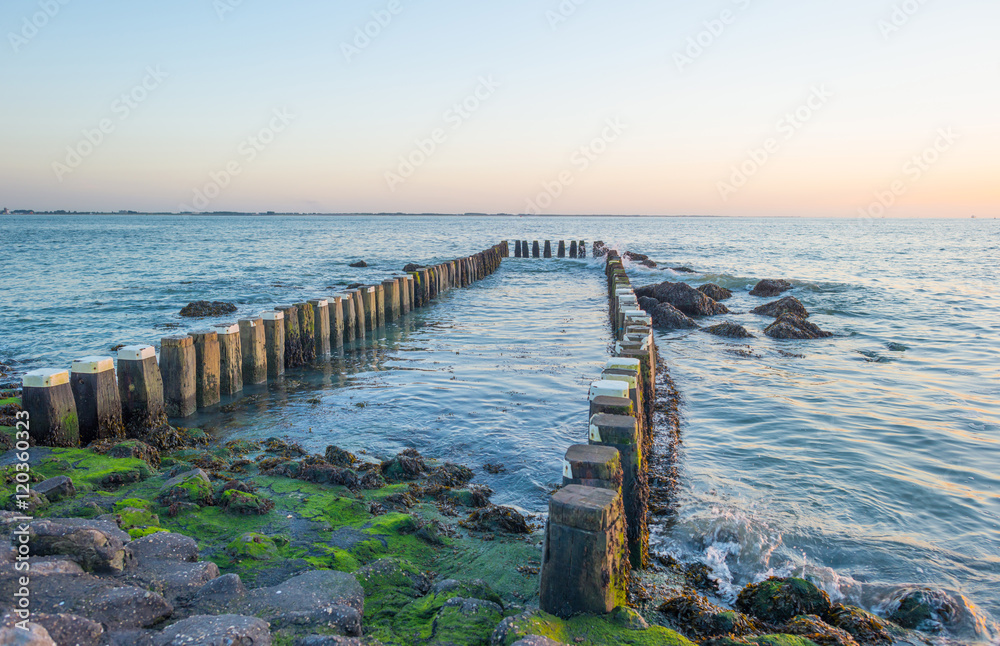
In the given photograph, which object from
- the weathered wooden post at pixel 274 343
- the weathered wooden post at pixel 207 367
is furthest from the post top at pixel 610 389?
the weathered wooden post at pixel 274 343

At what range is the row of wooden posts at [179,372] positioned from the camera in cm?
625

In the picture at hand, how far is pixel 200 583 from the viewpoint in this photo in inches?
141

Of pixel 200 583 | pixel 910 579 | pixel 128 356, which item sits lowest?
pixel 910 579

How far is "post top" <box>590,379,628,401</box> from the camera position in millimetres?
5391

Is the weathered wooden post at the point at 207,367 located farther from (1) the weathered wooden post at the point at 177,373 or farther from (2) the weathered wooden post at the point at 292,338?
(2) the weathered wooden post at the point at 292,338

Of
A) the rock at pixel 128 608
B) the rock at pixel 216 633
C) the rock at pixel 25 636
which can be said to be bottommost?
the rock at pixel 128 608

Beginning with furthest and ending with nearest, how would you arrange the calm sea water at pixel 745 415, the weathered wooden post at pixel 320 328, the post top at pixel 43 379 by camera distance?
the weathered wooden post at pixel 320 328
the post top at pixel 43 379
the calm sea water at pixel 745 415

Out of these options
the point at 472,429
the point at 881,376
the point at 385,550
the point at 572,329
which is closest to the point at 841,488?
the point at 472,429

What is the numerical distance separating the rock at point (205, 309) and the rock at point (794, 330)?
1540cm

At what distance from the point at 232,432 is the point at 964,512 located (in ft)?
26.8

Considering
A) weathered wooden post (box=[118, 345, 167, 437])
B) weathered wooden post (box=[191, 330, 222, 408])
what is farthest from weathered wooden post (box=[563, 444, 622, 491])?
weathered wooden post (box=[191, 330, 222, 408])

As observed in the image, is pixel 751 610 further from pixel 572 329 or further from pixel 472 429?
pixel 572 329

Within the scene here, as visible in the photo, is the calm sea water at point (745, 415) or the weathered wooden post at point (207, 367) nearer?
the calm sea water at point (745, 415)

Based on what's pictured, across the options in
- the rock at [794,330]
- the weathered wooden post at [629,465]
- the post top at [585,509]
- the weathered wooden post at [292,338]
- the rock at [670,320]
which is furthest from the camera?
the rock at [670,320]
